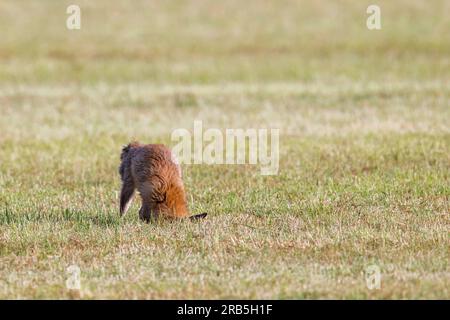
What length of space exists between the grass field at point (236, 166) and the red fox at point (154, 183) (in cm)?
21

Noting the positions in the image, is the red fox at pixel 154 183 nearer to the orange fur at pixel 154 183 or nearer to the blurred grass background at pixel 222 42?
the orange fur at pixel 154 183

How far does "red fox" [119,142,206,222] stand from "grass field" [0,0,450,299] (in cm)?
21

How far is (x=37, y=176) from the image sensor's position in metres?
15.9

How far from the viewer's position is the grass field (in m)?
10.0

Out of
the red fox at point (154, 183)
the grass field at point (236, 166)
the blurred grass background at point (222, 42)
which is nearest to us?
the grass field at point (236, 166)

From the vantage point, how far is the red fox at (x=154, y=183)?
38.3ft

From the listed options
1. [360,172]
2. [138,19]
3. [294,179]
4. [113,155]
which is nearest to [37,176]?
[113,155]

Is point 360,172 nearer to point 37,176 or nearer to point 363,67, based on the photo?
point 37,176

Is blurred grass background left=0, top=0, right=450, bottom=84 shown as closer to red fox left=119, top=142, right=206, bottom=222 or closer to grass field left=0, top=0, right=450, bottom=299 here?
grass field left=0, top=0, right=450, bottom=299

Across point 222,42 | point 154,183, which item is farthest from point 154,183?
point 222,42

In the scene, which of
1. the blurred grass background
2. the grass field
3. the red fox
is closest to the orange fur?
the red fox

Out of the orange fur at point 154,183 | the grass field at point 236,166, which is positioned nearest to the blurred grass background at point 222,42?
the grass field at point 236,166
